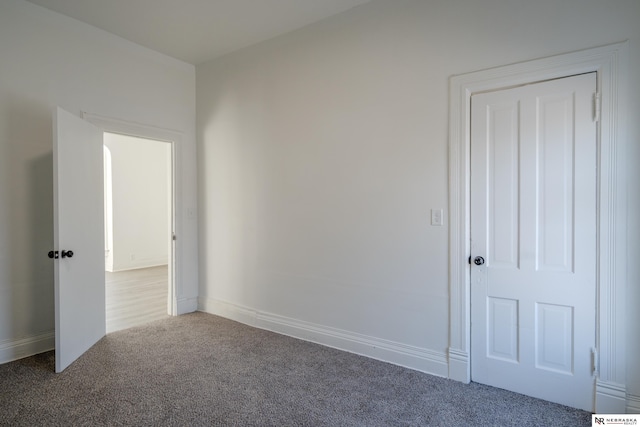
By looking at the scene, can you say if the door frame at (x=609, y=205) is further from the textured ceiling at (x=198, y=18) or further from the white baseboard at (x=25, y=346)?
the white baseboard at (x=25, y=346)

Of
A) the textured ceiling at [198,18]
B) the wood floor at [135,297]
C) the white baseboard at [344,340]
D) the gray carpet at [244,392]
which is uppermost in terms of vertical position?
the textured ceiling at [198,18]

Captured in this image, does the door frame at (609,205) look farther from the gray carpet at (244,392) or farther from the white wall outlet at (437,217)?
the white wall outlet at (437,217)

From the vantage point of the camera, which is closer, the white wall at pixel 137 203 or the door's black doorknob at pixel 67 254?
the door's black doorknob at pixel 67 254

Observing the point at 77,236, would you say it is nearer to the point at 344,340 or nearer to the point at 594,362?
the point at 344,340

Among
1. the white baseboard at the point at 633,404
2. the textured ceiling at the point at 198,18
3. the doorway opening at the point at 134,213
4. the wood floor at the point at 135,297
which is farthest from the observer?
the doorway opening at the point at 134,213

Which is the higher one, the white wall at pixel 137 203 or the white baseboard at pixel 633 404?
the white wall at pixel 137 203

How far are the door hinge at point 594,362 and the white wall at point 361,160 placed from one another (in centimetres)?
17

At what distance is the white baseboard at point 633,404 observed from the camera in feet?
7.10

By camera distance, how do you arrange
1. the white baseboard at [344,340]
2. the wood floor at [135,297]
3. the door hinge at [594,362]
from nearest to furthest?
the door hinge at [594,362] < the white baseboard at [344,340] < the wood floor at [135,297]

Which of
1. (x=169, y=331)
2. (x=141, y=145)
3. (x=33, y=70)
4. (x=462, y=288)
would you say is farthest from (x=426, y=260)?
(x=141, y=145)

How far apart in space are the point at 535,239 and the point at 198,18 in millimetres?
3362

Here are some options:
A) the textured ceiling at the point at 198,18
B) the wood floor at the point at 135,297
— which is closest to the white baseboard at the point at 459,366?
the textured ceiling at the point at 198,18

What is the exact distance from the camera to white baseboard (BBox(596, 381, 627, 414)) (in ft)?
7.20

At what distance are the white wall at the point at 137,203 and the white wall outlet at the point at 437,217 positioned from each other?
5.81 meters
